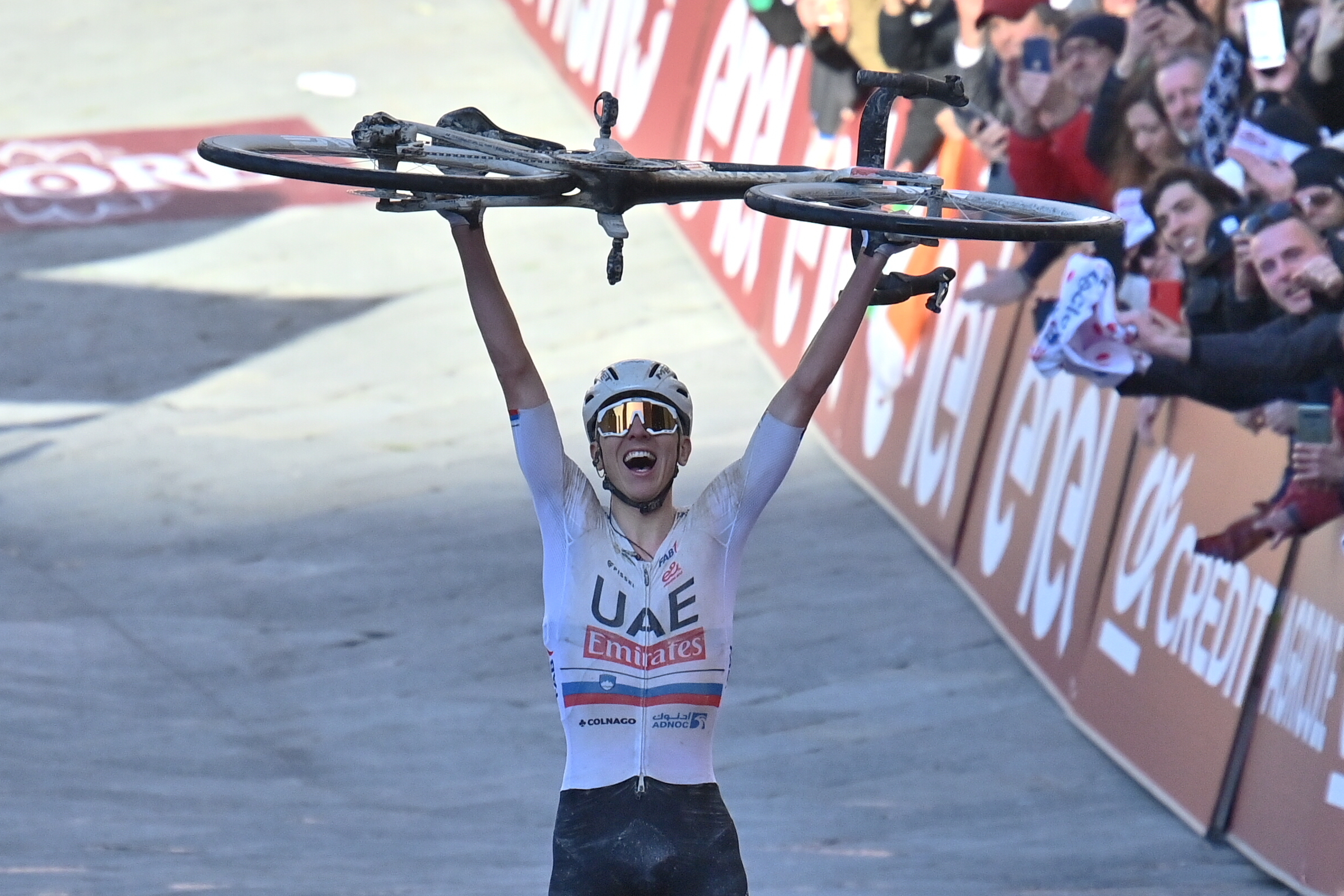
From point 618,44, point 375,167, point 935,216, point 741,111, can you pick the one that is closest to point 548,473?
point 375,167

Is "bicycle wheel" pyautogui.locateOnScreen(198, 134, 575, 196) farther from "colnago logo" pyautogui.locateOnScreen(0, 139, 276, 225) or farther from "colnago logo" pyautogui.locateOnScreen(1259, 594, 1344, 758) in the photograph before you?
"colnago logo" pyautogui.locateOnScreen(0, 139, 276, 225)

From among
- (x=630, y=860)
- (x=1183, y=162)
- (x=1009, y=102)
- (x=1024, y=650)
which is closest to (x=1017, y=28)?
(x=1009, y=102)

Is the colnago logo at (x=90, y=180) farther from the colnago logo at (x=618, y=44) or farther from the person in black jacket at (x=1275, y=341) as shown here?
the person in black jacket at (x=1275, y=341)

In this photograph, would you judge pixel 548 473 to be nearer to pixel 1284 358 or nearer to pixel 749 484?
pixel 749 484

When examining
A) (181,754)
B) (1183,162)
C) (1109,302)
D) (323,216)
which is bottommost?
(181,754)

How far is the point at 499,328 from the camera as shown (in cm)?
460

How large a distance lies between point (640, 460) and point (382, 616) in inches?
249

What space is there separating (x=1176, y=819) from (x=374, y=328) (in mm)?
8532

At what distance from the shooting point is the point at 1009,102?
984 centimetres

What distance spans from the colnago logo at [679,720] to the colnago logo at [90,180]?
44.3 feet

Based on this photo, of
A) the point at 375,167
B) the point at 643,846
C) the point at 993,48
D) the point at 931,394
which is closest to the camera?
the point at 643,846

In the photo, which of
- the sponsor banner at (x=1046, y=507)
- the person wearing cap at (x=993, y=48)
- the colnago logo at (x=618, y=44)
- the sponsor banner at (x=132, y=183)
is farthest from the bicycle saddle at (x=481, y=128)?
the sponsor banner at (x=132, y=183)

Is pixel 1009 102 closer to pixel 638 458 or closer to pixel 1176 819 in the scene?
pixel 1176 819

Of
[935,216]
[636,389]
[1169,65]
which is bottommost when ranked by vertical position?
[636,389]
